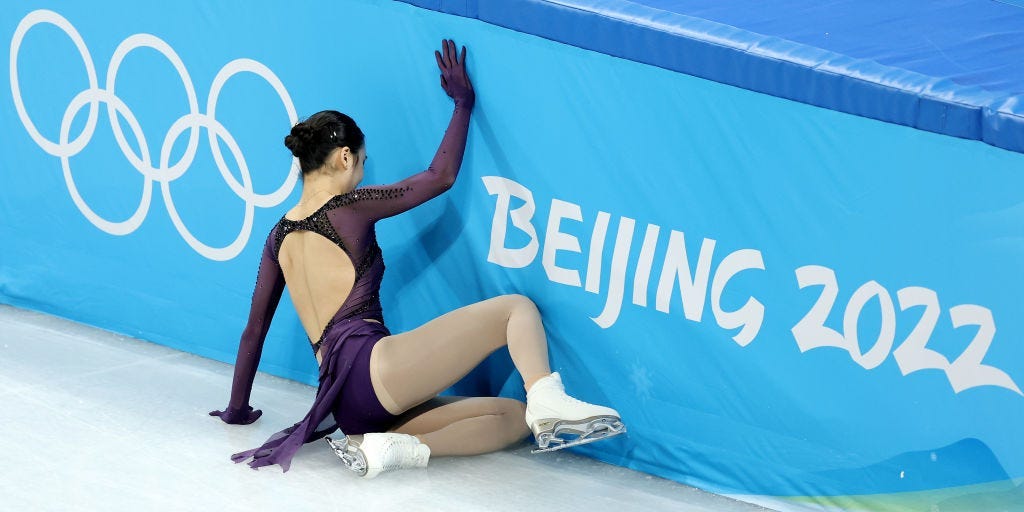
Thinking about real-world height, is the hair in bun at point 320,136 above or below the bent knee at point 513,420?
above

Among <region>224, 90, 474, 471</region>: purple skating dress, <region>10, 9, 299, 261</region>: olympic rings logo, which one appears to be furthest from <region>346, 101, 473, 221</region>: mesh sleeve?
<region>10, 9, 299, 261</region>: olympic rings logo

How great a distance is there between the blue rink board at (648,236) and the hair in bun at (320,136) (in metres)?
0.28

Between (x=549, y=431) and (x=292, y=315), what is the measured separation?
1.29 meters

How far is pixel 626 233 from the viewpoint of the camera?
13.5ft

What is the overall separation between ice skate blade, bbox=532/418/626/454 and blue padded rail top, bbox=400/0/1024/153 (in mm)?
1013

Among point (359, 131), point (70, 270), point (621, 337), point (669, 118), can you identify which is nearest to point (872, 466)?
point (621, 337)

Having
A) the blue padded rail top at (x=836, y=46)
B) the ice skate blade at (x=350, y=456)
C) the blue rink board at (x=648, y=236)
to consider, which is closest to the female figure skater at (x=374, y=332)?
the ice skate blade at (x=350, y=456)

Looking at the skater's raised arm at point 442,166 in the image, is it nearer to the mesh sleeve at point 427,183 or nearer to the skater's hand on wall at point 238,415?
the mesh sleeve at point 427,183

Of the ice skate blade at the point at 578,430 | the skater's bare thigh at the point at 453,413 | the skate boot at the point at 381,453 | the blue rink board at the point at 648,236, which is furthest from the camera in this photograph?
the skater's bare thigh at the point at 453,413

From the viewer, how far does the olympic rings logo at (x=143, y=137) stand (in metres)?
4.73

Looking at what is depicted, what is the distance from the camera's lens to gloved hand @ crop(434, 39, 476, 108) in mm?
4238

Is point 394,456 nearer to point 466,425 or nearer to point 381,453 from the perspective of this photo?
point 381,453

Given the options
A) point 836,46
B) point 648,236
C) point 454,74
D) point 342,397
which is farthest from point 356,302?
point 836,46

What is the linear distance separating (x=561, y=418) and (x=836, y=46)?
4.24 feet
